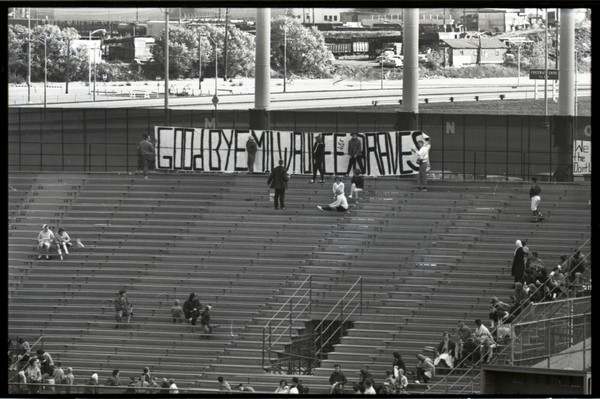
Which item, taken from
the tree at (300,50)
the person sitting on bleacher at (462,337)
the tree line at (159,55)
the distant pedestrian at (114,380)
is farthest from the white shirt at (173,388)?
the tree line at (159,55)

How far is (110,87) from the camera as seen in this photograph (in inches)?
980

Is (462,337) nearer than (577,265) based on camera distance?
Yes

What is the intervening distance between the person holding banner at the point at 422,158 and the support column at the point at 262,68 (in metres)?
2.20

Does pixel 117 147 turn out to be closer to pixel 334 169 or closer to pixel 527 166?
pixel 334 169

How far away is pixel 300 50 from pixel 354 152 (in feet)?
6.79

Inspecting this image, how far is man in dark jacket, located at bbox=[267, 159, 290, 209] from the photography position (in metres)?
22.1

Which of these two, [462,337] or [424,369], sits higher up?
[462,337]

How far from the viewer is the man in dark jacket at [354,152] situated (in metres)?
22.2

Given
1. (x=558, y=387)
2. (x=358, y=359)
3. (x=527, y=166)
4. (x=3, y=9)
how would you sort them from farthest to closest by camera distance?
1. (x=527, y=166)
2. (x=358, y=359)
3. (x=558, y=387)
4. (x=3, y=9)

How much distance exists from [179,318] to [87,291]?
65.9 inches

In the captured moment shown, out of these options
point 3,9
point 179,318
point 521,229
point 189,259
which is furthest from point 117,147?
point 3,9

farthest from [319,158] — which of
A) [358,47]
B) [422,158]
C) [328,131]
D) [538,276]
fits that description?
[538,276]

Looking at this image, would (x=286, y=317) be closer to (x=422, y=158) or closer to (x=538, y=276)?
(x=538, y=276)

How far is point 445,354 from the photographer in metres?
18.0
